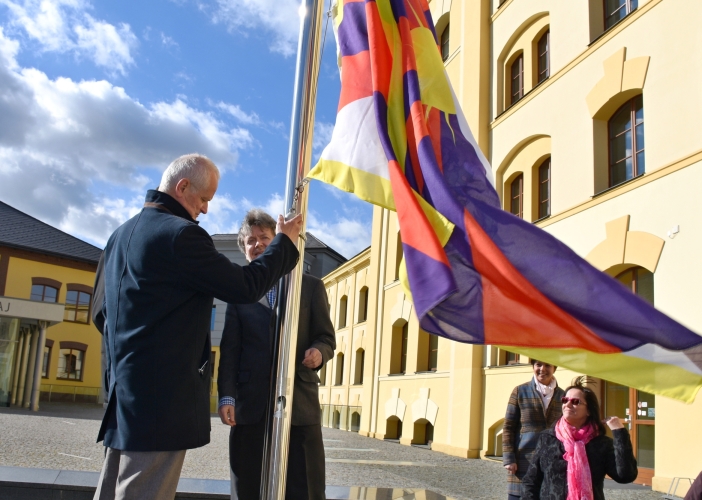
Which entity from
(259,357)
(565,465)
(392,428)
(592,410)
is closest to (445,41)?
(392,428)

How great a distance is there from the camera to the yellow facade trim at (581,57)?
11102mm

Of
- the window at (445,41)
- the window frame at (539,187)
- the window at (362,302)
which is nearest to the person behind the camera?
the window frame at (539,187)

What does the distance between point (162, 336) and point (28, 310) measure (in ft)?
89.8

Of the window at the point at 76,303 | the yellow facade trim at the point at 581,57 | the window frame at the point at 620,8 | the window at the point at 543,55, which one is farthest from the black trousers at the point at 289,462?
the window at the point at 76,303

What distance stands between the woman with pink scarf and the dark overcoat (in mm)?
690

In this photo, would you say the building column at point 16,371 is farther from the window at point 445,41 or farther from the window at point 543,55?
the window at point 543,55

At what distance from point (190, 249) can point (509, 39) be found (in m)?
14.5

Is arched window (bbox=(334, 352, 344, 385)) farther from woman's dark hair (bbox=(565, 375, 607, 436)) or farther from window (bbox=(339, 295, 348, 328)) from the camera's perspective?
woman's dark hair (bbox=(565, 375, 607, 436))

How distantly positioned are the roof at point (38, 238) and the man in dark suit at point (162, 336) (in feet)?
124

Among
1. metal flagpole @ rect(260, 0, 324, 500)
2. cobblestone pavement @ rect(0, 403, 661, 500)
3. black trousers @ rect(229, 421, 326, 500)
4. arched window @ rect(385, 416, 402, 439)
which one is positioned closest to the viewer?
metal flagpole @ rect(260, 0, 324, 500)

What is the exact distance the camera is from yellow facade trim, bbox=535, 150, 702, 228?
968 cm

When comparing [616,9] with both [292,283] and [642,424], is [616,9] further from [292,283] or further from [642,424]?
[292,283]

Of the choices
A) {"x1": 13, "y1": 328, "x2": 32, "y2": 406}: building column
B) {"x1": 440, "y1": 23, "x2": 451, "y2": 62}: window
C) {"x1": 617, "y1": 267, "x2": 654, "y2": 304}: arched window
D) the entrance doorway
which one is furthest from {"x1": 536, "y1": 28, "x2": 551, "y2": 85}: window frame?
{"x1": 13, "y1": 328, "x2": 32, "y2": 406}: building column

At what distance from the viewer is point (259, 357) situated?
12.3 ft
